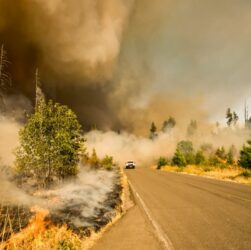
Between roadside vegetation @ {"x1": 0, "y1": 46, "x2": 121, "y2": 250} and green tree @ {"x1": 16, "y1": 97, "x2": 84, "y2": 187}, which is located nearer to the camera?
roadside vegetation @ {"x1": 0, "y1": 46, "x2": 121, "y2": 250}

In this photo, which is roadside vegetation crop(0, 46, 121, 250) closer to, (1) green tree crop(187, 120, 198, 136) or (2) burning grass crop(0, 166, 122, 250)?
(2) burning grass crop(0, 166, 122, 250)

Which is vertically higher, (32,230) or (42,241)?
(42,241)

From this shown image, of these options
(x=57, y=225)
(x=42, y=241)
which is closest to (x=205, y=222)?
(x=57, y=225)

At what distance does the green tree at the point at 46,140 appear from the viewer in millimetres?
24328

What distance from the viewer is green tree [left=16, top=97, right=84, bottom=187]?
958 inches

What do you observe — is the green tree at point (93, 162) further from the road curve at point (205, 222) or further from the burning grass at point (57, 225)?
the road curve at point (205, 222)

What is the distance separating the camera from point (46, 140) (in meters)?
24.7

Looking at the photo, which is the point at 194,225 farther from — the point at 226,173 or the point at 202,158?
the point at 202,158

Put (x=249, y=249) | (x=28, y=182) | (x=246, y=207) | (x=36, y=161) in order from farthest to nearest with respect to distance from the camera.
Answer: (x=28, y=182) → (x=36, y=161) → (x=246, y=207) → (x=249, y=249)

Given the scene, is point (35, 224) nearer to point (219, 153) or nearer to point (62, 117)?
point (62, 117)

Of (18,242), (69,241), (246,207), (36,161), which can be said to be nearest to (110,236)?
(69,241)

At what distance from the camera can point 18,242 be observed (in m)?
6.88

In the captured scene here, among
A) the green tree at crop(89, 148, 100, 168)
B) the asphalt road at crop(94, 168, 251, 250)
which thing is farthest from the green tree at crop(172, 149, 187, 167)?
the asphalt road at crop(94, 168, 251, 250)

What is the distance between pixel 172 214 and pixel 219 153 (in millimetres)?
104153
